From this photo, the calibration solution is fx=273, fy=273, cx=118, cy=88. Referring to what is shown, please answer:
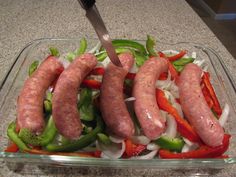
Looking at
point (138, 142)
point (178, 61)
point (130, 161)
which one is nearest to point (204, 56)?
point (178, 61)

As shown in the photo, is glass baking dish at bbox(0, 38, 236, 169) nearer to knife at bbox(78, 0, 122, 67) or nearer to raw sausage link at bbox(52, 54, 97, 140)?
raw sausage link at bbox(52, 54, 97, 140)

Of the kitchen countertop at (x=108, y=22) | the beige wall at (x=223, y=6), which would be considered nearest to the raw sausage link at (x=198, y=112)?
the kitchen countertop at (x=108, y=22)

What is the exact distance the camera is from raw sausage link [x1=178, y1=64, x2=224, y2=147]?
904 mm

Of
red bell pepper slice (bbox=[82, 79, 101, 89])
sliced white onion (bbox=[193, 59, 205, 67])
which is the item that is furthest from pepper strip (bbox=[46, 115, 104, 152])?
sliced white onion (bbox=[193, 59, 205, 67])

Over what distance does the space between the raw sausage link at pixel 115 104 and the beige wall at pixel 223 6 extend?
12.5 ft

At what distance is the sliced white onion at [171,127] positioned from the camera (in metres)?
0.97

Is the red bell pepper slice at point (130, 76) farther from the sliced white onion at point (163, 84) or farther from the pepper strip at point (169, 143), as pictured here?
the pepper strip at point (169, 143)

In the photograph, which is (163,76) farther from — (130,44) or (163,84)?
(130,44)

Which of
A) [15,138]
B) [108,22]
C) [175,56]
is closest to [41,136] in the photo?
[15,138]

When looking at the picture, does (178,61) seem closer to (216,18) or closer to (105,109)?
(105,109)

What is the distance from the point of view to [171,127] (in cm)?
98

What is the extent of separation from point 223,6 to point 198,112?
392cm

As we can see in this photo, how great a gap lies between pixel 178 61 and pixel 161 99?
0.36 m

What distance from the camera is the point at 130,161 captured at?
2.72ft
